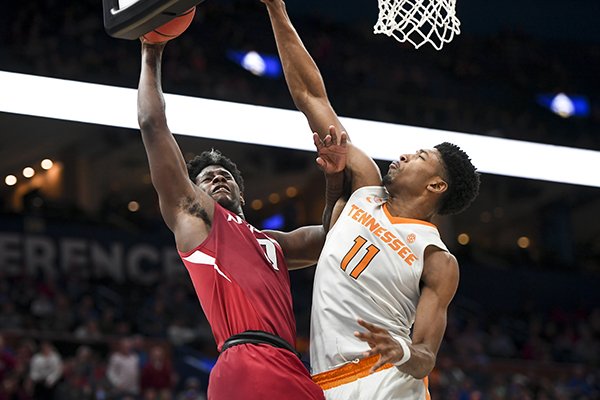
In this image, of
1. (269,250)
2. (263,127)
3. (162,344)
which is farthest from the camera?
(162,344)

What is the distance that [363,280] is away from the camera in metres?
4.03

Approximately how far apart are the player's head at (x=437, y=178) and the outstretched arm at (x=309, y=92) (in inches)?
4.2

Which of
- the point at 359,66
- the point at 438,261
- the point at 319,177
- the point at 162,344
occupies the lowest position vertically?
the point at 319,177

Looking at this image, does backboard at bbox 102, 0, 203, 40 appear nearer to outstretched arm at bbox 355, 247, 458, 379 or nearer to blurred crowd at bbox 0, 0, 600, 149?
outstretched arm at bbox 355, 247, 458, 379

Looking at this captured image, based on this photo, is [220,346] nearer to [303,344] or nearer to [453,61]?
[303,344]

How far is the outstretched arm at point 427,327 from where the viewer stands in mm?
3516

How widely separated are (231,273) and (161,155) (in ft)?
1.84

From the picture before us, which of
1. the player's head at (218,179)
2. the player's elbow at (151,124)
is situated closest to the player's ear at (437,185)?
the player's head at (218,179)

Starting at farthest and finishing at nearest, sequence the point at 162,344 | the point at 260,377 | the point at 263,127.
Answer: the point at 162,344, the point at 263,127, the point at 260,377

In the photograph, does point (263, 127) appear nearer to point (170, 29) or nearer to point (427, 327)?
point (170, 29)

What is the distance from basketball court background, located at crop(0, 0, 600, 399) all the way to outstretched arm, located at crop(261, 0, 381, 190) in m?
8.01

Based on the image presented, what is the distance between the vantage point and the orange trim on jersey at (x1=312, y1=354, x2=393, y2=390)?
12.9ft

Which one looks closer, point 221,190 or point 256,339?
point 256,339

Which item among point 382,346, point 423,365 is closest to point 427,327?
point 423,365
